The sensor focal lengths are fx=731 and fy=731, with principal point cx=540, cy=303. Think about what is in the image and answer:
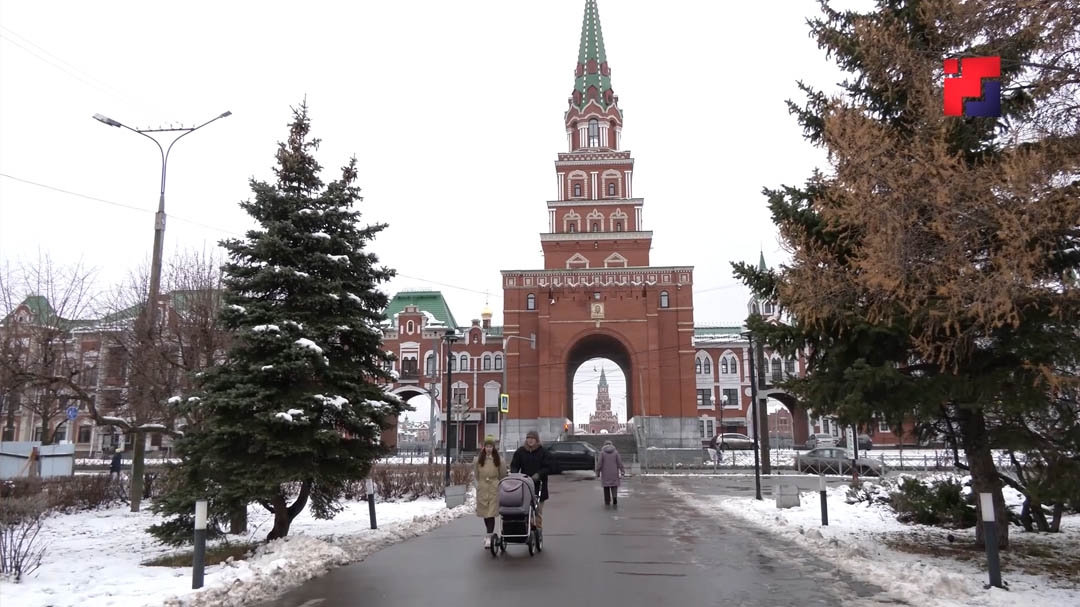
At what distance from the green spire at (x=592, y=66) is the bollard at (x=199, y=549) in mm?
55270

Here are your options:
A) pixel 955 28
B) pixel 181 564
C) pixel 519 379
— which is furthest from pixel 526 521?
pixel 519 379

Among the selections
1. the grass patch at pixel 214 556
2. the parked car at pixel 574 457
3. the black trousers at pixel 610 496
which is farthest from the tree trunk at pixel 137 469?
the parked car at pixel 574 457

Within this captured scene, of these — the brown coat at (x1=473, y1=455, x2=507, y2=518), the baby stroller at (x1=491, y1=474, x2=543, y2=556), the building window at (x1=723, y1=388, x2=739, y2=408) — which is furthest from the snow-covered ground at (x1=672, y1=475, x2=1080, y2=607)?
Result: the building window at (x1=723, y1=388, x2=739, y2=408)

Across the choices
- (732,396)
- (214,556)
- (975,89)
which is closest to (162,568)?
(214,556)

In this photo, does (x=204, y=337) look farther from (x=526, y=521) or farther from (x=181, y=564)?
(x=526, y=521)

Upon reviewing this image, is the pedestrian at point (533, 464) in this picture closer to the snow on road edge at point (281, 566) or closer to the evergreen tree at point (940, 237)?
the snow on road edge at point (281, 566)

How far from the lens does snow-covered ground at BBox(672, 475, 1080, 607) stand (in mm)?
7676

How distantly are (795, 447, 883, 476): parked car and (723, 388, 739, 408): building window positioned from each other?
1382 inches

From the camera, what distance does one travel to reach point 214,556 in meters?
11.3

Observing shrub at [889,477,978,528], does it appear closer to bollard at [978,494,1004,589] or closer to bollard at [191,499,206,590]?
bollard at [978,494,1004,589]

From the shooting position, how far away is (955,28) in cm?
852

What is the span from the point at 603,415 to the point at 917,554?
16115 cm

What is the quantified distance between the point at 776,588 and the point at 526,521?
11.8ft

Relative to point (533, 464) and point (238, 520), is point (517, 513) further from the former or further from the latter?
point (238, 520)
